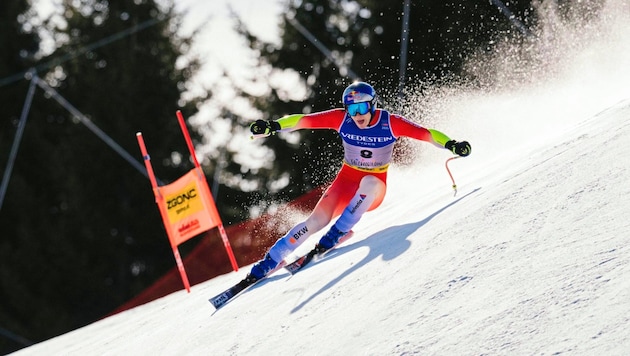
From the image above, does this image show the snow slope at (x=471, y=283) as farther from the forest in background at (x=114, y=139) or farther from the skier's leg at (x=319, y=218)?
the forest in background at (x=114, y=139)

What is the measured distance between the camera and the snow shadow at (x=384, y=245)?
4559 mm

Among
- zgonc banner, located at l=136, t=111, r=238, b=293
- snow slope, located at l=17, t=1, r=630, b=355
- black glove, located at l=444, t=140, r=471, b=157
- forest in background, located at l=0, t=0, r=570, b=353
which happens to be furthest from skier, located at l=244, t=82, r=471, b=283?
forest in background, located at l=0, t=0, r=570, b=353

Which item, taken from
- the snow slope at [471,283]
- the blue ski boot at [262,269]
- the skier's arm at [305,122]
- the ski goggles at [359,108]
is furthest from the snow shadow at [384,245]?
the skier's arm at [305,122]

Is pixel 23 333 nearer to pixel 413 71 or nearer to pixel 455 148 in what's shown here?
pixel 413 71

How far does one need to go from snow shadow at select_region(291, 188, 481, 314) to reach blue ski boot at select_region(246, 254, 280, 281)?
1.16 feet

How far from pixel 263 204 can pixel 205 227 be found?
8.94m

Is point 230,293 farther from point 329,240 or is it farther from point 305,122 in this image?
point 305,122

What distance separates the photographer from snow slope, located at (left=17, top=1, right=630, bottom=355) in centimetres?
295

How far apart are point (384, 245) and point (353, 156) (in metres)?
1.33

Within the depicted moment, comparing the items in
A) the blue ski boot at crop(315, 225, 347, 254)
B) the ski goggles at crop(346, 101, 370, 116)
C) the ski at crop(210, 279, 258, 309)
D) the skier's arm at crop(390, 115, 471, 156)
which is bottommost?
the ski at crop(210, 279, 258, 309)

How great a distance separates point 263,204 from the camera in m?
17.3

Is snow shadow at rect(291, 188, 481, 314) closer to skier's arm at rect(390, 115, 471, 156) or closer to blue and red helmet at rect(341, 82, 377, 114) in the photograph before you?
skier's arm at rect(390, 115, 471, 156)

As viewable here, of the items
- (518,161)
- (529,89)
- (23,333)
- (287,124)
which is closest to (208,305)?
(287,124)

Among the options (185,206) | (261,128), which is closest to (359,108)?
(261,128)
